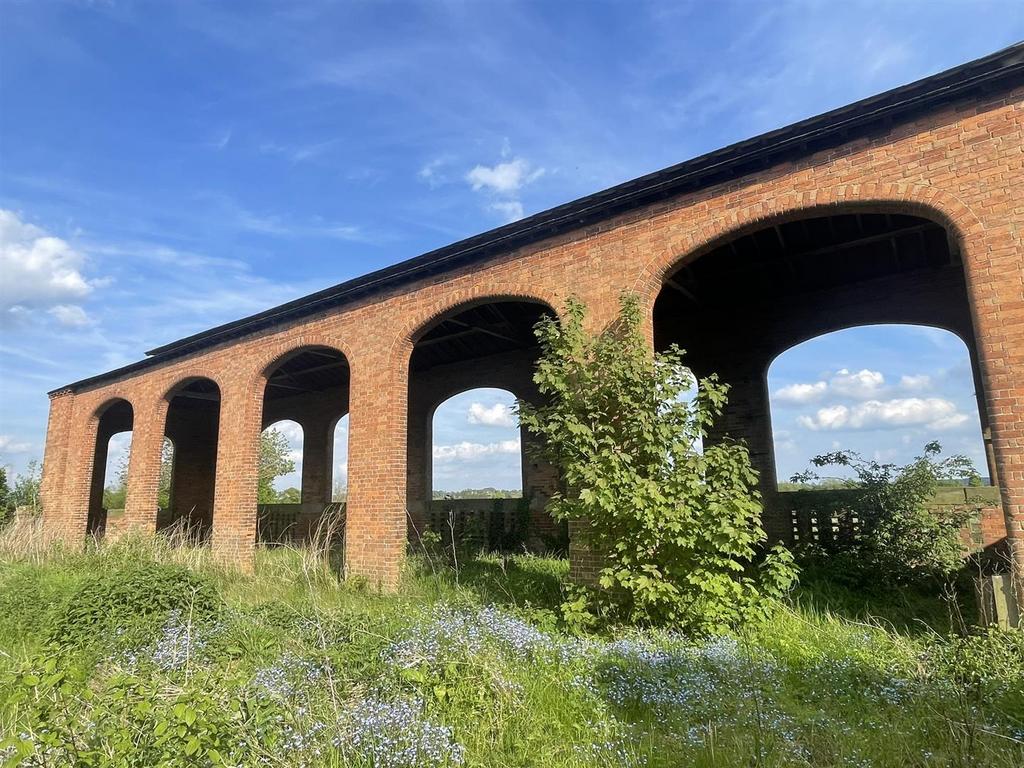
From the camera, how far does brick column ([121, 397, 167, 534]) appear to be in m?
13.4

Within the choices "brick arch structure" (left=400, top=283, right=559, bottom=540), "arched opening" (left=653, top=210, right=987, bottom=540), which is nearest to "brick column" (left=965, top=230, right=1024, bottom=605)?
"arched opening" (left=653, top=210, right=987, bottom=540)

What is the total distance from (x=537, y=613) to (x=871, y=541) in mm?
5003

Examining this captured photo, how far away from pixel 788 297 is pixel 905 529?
417cm

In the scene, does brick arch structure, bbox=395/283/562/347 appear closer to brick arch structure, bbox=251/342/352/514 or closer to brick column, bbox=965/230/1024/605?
brick column, bbox=965/230/1024/605

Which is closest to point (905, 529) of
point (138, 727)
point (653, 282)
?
point (653, 282)

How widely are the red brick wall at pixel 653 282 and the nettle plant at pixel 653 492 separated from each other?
1.22 meters

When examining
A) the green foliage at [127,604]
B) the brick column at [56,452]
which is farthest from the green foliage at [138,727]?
the brick column at [56,452]

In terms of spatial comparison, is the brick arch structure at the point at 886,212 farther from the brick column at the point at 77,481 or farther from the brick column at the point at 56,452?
the brick column at the point at 56,452

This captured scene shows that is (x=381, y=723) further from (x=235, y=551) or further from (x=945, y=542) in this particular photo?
(x=235, y=551)

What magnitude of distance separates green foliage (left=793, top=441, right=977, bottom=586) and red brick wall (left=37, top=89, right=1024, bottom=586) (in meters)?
3.24

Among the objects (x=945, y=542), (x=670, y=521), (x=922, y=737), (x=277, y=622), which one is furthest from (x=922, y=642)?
(x=277, y=622)

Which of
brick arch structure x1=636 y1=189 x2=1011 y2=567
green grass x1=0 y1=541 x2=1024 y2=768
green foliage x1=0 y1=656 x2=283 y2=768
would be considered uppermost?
brick arch structure x1=636 y1=189 x2=1011 y2=567

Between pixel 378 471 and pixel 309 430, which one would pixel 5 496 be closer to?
pixel 309 430

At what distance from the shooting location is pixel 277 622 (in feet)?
19.5
